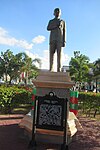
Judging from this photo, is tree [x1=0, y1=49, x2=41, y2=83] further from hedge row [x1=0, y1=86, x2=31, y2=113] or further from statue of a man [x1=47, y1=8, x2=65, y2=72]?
statue of a man [x1=47, y1=8, x2=65, y2=72]

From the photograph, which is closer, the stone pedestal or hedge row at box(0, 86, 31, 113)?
the stone pedestal

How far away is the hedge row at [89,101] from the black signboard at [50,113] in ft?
24.6

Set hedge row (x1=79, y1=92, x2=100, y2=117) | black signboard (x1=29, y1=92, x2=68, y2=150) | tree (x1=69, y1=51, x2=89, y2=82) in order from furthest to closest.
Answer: tree (x1=69, y1=51, x2=89, y2=82), hedge row (x1=79, y1=92, x2=100, y2=117), black signboard (x1=29, y1=92, x2=68, y2=150)

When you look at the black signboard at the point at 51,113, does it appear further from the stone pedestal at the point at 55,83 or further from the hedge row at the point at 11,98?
the hedge row at the point at 11,98

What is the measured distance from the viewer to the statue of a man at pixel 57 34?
→ 7.13 meters

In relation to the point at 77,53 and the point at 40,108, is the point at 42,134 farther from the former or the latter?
the point at 77,53

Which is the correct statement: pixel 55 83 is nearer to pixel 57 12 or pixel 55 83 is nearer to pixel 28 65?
pixel 57 12

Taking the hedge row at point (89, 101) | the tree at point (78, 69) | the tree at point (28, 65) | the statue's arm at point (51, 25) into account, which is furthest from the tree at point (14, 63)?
the statue's arm at point (51, 25)

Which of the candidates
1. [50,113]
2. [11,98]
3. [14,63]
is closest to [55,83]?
[50,113]

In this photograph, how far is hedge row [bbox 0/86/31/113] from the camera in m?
11.6

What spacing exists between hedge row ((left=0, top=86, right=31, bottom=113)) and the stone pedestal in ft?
17.4

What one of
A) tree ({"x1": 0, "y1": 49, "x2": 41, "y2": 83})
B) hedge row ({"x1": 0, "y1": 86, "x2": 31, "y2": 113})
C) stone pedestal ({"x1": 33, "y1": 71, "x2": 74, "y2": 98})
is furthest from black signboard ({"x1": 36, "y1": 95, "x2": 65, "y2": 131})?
tree ({"x1": 0, "y1": 49, "x2": 41, "y2": 83})

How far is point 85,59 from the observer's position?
141ft

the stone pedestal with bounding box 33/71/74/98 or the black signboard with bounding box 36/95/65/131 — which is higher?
the stone pedestal with bounding box 33/71/74/98
